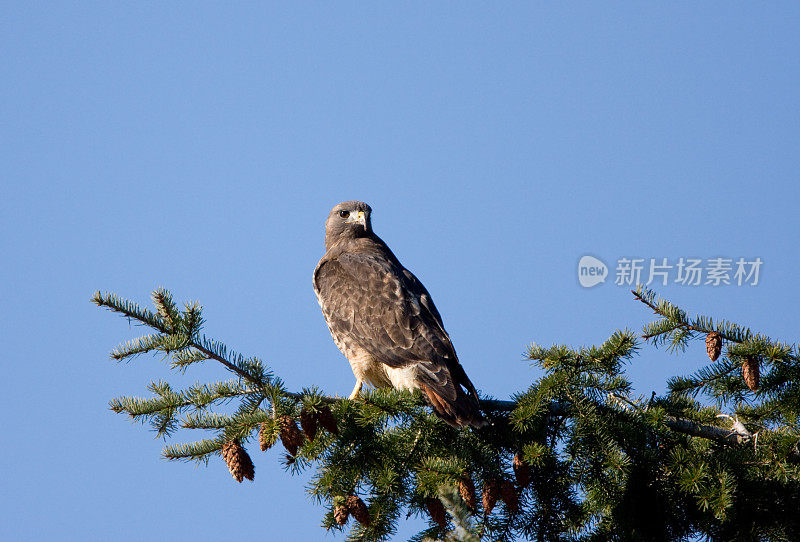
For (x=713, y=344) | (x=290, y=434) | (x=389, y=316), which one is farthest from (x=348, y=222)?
(x=713, y=344)

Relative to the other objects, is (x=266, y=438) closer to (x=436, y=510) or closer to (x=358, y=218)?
(x=436, y=510)

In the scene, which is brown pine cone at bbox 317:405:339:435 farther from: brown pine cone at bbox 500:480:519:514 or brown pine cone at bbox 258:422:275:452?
brown pine cone at bbox 500:480:519:514

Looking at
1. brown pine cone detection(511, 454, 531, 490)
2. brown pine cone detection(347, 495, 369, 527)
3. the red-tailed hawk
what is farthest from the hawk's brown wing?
brown pine cone detection(347, 495, 369, 527)

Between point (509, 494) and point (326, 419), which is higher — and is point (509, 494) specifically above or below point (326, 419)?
below

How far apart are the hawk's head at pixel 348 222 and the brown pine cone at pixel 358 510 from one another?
3.97 m

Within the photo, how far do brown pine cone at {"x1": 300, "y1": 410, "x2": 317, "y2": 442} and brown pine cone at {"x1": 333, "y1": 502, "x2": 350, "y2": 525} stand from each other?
0.34 m

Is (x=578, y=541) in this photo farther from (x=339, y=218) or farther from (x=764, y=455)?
(x=339, y=218)

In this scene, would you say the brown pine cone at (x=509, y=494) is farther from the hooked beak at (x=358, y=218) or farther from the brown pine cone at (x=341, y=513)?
the hooked beak at (x=358, y=218)

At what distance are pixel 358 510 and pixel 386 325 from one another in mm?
2228

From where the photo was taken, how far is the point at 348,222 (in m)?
7.52

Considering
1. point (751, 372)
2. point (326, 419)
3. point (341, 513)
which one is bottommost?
point (341, 513)

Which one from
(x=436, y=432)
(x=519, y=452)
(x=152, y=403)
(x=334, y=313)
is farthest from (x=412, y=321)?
(x=152, y=403)

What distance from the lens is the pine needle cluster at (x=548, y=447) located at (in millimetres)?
3656

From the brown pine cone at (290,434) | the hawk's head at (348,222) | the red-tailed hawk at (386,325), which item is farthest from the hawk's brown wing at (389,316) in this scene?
Answer: the brown pine cone at (290,434)
